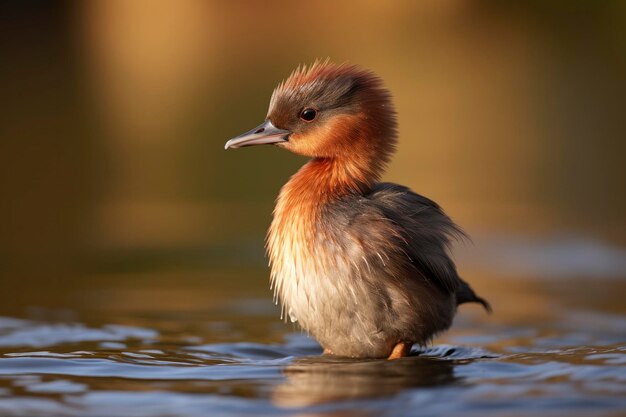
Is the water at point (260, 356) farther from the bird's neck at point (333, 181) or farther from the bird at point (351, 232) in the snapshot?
the bird's neck at point (333, 181)

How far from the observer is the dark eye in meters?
7.88

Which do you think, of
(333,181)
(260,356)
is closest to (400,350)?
(260,356)

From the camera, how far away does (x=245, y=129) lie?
1930 centimetres

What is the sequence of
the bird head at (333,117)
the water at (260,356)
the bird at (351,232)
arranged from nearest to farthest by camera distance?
the water at (260,356) → the bird at (351,232) → the bird head at (333,117)

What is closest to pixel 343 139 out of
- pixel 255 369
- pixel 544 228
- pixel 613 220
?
pixel 255 369

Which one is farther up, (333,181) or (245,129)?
(245,129)

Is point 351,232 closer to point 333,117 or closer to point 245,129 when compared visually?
point 333,117

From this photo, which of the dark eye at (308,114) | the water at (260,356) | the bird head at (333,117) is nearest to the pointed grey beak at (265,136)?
the bird head at (333,117)

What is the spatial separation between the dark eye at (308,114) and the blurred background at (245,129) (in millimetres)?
2604

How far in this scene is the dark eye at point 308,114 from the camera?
788 cm

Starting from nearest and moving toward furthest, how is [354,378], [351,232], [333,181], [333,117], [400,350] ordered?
[354,378]
[351,232]
[400,350]
[333,181]
[333,117]

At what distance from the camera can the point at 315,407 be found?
5.84 meters

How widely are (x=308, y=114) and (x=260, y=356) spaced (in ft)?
5.52

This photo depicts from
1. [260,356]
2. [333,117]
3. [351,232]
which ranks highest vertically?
[333,117]
